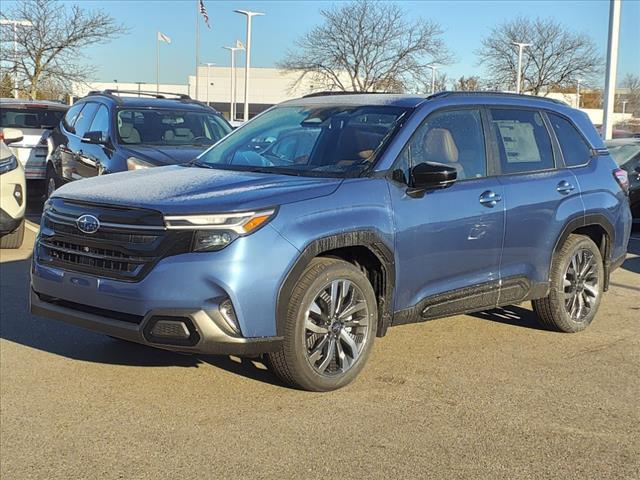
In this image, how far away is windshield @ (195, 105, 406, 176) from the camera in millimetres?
4895

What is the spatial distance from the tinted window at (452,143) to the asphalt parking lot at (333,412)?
1.37 metres

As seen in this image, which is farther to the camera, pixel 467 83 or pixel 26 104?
pixel 467 83

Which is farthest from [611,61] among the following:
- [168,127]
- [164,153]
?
[164,153]

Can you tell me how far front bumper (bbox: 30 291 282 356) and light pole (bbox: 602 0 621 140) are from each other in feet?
45.6

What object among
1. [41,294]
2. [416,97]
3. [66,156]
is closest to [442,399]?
[416,97]

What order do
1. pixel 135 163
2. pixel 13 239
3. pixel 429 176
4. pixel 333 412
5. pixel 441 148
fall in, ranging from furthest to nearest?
pixel 13 239 < pixel 135 163 < pixel 441 148 < pixel 429 176 < pixel 333 412

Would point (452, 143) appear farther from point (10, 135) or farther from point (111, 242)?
point (10, 135)

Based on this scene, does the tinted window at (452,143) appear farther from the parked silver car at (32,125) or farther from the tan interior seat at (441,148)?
the parked silver car at (32,125)

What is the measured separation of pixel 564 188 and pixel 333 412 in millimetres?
2748

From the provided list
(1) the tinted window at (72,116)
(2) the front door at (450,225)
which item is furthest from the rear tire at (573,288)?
(1) the tinted window at (72,116)

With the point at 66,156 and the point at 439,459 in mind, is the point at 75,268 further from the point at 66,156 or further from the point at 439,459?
the point at 66,156

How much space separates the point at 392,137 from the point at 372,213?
2.12 ft

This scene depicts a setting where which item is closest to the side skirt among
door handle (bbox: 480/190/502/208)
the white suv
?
door handle (bbox: 480/190/502/208)

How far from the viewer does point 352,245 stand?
14.7 ft
